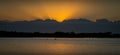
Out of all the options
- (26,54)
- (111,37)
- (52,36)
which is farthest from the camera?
(52,36)

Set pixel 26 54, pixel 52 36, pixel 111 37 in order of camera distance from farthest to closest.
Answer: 1. pixel 52 36
2. pixel 111 37
3. pixel 26 54

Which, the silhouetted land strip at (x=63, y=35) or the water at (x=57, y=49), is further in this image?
the silhouetted land strip at (x=63, y=35)

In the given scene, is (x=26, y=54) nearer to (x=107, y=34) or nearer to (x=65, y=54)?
(x=65, y=54)

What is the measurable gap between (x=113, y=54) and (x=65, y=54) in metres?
3.65

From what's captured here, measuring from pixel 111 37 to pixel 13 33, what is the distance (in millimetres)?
21737

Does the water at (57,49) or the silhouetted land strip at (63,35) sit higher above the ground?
the silhouetted land strip at (63,35)

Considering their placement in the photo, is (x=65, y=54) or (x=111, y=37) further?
(x=111, y=37)

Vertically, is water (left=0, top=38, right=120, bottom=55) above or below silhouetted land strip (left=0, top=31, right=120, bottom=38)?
below

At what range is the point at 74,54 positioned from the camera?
3300cm

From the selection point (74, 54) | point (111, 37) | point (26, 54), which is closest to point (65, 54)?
point (74, 54)

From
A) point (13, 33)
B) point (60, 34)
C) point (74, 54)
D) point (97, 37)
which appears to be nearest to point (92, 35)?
point (97, 37)

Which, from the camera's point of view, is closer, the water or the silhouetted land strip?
the water

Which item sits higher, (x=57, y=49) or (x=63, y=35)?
(x=63, y=35)

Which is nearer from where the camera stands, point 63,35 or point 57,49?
point 57,49
